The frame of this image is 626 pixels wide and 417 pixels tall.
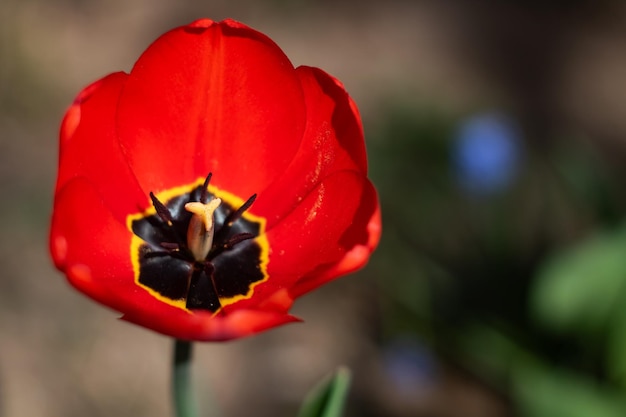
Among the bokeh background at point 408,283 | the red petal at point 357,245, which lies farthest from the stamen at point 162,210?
the bokeh background at point 408,283

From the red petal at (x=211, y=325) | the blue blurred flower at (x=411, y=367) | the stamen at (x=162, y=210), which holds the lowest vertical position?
the blue blurred flower at (x=411, y=367)

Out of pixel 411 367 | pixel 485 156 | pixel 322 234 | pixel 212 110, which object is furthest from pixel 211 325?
pixel 485 156

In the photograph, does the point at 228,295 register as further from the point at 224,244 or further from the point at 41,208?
the point at 41,208

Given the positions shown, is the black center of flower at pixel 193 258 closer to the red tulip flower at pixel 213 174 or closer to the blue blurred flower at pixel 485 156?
the red tulip flower at pixel 213 174

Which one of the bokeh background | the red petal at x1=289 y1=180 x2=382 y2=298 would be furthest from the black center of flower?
the bokeh background

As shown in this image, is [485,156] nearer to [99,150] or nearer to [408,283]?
[408,283]

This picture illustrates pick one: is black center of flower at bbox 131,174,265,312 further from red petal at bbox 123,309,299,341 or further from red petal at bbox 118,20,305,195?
red petal at bbox 123,309,299,341

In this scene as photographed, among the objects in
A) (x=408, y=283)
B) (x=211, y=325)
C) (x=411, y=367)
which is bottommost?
(x=411, y=367)

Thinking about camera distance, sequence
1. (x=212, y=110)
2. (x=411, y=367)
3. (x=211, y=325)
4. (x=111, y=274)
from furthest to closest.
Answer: (x=411, y=367) → (x=212, y=110) → (x=111, y=274) → (x=211, y=325)
